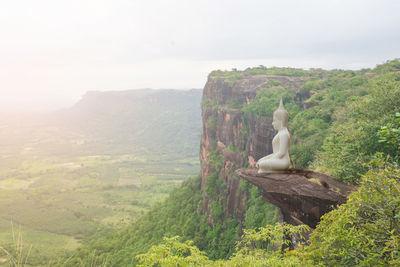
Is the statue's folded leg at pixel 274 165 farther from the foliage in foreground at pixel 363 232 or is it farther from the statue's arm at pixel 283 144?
the foliage in foreground at pixel 363 232

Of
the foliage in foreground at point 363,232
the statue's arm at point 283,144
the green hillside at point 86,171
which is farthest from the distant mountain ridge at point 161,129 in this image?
the foliage in foreground at point 363,232

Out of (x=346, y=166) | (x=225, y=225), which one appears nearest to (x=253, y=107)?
(x=225, y=225)

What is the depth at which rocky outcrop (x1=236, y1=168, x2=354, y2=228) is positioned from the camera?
8.49m

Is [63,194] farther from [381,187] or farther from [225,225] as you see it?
[381,187]

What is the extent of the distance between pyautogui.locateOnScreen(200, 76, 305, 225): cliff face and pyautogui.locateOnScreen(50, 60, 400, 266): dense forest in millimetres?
892

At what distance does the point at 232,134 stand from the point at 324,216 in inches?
1014

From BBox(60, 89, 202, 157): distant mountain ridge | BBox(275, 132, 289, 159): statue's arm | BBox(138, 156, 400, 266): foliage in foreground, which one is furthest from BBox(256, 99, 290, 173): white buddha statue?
BBox(60, 89, 202, 157): distant mountain ridge

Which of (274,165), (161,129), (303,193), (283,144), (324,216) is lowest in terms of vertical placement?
(161,129)

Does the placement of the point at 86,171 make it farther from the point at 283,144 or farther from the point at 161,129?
the point at 283,144

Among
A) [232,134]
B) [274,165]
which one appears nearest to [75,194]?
[232,134]

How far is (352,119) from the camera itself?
42.2 ft

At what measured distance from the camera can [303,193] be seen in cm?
887

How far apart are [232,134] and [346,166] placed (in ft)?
74.5

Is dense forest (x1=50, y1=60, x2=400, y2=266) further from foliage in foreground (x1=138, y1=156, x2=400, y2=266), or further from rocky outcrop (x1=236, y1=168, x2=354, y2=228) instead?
rocky outcrop (x1=236, y1=168, x2=354, y2=228)
